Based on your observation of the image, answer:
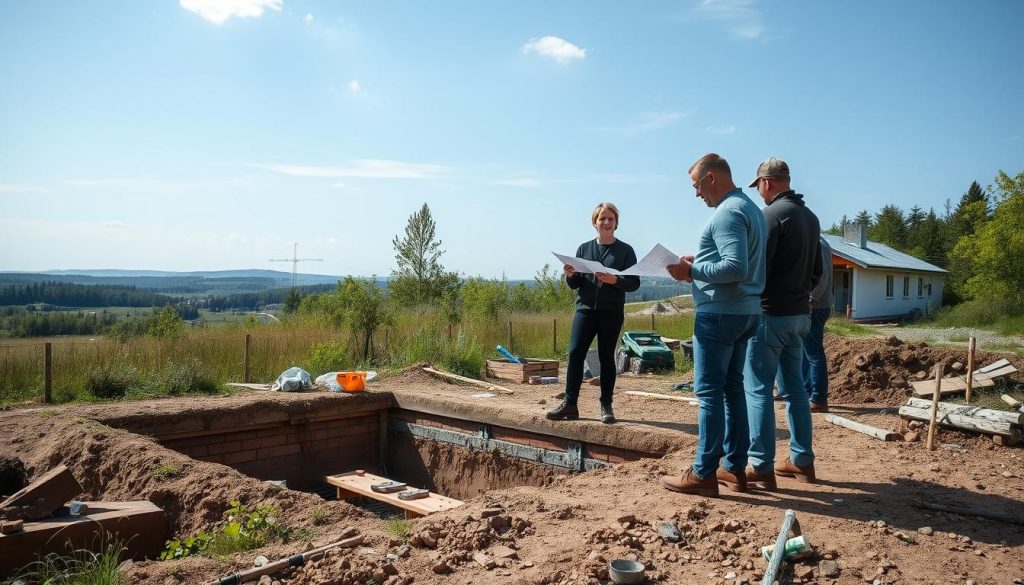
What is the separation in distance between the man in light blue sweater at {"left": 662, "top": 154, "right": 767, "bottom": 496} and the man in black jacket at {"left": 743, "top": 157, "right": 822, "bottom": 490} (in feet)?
0.38

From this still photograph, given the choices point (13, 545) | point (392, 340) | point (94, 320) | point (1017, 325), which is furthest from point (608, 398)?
point (1017, 325)

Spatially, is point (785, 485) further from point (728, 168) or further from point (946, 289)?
point (946, 289)

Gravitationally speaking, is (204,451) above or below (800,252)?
below

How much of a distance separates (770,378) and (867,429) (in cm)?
250

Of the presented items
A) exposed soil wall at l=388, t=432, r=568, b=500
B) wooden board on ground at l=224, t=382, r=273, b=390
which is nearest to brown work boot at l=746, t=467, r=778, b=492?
exposed soil wall at l=388, t=432, r=568, b=500

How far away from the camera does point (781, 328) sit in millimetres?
3881

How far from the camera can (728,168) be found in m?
3.69

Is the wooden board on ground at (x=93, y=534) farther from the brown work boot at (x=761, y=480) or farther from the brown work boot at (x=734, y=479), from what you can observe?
the brown work boot at (x=761, y=480)

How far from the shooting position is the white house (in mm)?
26734

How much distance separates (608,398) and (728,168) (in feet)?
10.1

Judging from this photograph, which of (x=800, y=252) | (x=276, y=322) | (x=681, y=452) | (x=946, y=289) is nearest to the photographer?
(x=800, y=252)

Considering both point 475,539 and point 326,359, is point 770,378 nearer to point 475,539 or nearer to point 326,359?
point 475,539

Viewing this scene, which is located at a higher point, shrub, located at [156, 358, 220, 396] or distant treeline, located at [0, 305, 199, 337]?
distant treeline, located at [0, 305, 199, 337]

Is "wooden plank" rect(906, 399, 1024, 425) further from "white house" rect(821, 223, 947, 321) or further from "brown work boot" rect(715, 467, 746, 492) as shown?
"white house" rect(821, 223, 947, 321)
